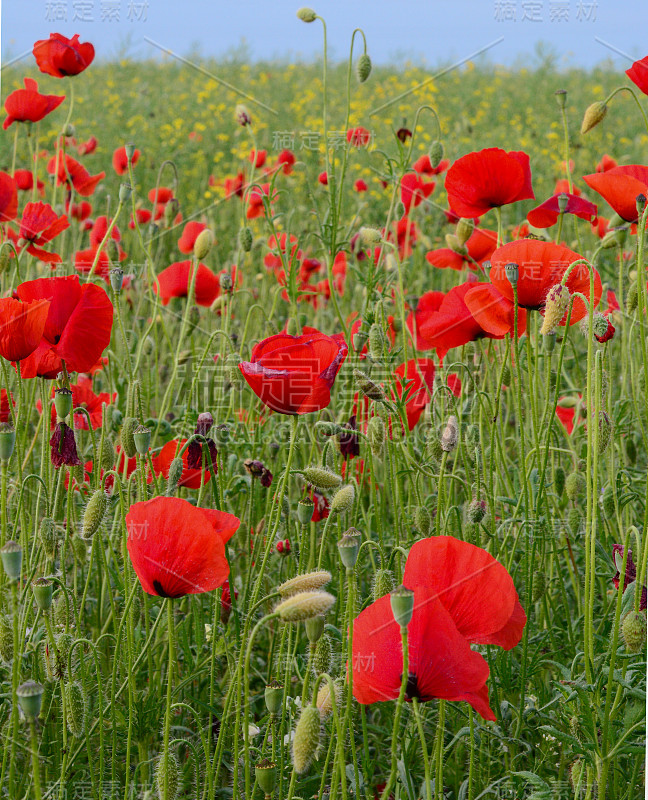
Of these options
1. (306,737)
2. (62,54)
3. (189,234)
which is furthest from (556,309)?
(189,234)

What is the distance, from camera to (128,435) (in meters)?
1.19

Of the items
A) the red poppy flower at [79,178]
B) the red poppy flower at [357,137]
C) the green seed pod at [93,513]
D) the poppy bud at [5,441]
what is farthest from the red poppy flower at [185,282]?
the poppy bud at [5,441]

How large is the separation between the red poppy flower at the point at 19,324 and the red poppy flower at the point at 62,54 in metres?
1.05

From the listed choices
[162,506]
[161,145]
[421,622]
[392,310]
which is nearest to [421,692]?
[421,622]

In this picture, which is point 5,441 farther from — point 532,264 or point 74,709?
point 532,264

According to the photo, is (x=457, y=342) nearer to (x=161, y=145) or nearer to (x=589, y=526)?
(x=589, y=526)

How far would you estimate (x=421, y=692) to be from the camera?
0.76 metres

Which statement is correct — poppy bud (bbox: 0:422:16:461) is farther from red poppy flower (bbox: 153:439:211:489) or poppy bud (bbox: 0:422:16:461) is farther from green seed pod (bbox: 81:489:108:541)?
red poppy flower (bbox: 153:439:211:489)

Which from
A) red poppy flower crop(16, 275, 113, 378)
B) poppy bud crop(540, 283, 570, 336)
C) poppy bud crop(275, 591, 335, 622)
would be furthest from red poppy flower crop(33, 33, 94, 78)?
poppy bud crop(275, 591, 335, 622)

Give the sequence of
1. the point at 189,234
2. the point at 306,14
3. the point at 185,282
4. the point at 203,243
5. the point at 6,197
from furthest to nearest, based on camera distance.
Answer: the point at 189,234, the point at 185,282, the point at 6,197, the point at 203,243, the point at 306,14

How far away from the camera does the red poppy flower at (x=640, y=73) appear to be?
47.7 inches

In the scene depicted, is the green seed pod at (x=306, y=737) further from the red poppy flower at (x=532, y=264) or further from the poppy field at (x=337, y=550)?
the red poppy flower at (x=532, y=264)

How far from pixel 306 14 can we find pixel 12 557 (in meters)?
1.13

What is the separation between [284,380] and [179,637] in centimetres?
65
